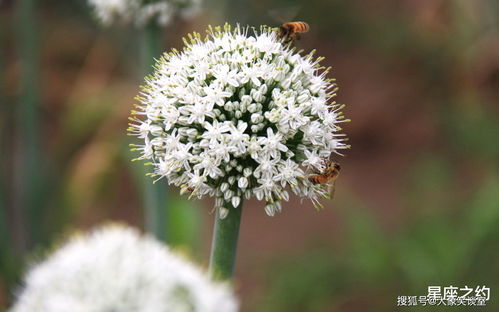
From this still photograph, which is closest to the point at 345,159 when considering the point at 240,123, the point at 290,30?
the point at 290,30

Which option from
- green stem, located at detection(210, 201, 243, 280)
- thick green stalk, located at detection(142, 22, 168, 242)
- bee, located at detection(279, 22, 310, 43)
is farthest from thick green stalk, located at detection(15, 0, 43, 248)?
green stem, located at detection(210, 201, 243, 280)

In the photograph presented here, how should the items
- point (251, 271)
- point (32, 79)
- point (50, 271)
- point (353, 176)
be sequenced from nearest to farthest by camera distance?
point (50, 271) → point (32, 79) → point (251, 271) → point (353, 176)

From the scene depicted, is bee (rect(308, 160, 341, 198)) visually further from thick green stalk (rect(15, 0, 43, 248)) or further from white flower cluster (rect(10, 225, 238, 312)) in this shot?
thick green stalk (rect(15, 0, 43, 248))

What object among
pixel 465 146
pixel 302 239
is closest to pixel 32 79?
pixel 302 239

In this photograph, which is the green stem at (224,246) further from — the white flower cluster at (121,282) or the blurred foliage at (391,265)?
the blurred foliage at (391,265)

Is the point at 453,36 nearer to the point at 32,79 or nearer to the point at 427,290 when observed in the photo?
the point at 427,290

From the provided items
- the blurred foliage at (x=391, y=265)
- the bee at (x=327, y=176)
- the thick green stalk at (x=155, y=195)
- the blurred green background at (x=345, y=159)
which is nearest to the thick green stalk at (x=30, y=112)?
the blurred green background at (x=345, y=159)
